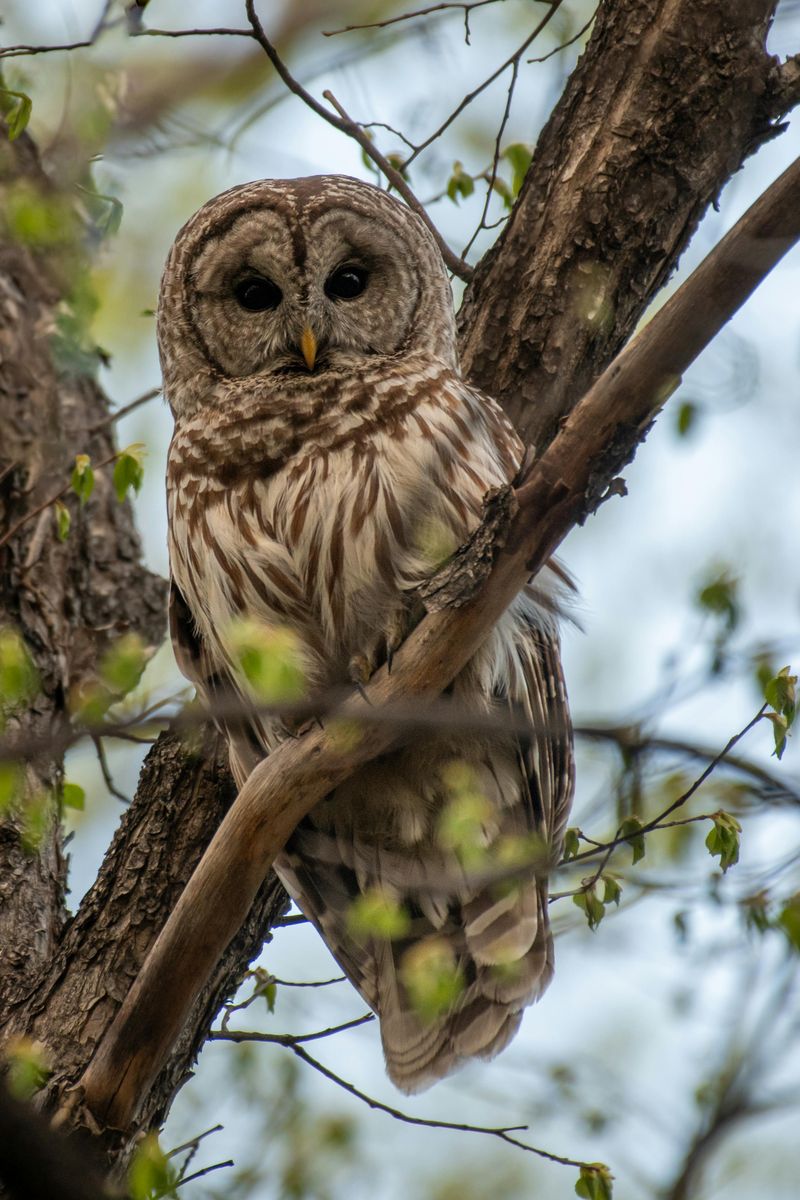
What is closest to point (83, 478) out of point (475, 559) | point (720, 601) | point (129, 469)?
point (129, 469)

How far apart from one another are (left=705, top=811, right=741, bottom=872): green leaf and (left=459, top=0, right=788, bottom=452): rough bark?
4.29 feet

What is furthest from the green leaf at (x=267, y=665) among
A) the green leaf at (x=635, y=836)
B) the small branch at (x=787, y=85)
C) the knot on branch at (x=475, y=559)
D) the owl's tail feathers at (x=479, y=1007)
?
the small branch at (x=787, y=85)

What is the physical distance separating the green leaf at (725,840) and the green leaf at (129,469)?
1621 millimetres

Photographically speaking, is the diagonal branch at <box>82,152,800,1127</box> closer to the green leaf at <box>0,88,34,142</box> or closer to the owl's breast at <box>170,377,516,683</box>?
the owl's breast at <box>170,377,516,683</box>

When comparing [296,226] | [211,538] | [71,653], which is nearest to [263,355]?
[296,226]

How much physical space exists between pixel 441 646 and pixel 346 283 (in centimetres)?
152

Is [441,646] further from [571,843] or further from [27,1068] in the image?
[27,1068]

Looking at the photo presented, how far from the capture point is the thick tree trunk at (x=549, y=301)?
334cm

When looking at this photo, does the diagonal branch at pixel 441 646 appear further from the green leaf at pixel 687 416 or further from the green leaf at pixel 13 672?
the green leaf at pixel 13 672

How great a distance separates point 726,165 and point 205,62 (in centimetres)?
315

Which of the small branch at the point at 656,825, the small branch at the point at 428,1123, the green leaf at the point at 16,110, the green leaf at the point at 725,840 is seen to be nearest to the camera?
the small branch at the point at 656,825

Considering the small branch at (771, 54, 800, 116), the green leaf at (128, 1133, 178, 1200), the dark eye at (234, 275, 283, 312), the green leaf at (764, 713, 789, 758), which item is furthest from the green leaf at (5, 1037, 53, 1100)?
the small branch at (771, 54, 800, 116)

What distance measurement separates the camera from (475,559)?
110 inches

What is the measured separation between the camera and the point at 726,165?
3.61 meters
